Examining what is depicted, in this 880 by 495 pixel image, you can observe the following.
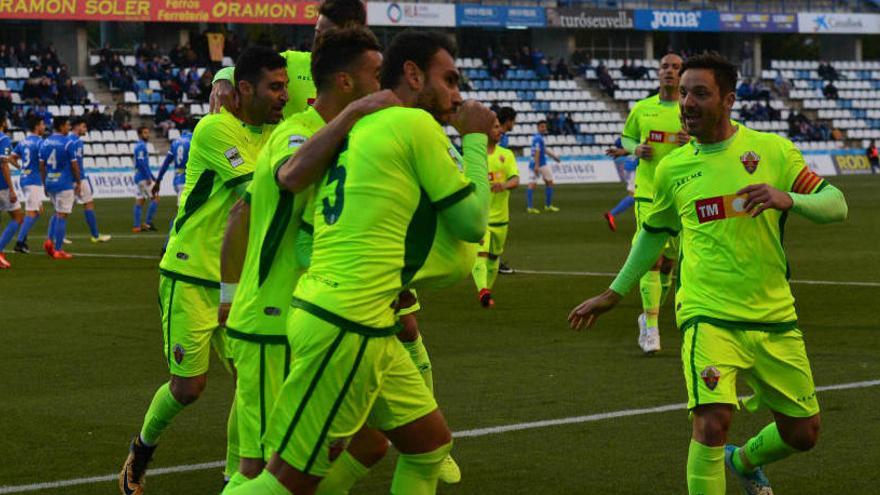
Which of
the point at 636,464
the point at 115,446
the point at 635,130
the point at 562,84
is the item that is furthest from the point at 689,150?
the point at 562,84

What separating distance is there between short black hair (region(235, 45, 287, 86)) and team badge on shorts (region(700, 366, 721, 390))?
7.69ft

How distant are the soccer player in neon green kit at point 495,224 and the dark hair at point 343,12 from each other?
6.18 meters

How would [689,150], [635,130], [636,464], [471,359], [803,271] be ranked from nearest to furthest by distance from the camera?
[689,150] → [636,464] → [471,359] → [635,130] → [803,271]

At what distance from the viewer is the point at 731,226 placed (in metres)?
6.46

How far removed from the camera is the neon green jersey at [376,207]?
16.0 feet

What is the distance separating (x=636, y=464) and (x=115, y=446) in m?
2.93

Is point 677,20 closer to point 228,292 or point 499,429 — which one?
point 499,429

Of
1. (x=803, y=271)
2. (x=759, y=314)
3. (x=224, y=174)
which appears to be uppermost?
(x=224, y=174)

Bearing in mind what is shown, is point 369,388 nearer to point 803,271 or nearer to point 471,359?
point 471,359

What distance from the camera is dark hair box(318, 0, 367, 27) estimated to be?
734 centimetres

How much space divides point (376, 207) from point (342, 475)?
1.10m

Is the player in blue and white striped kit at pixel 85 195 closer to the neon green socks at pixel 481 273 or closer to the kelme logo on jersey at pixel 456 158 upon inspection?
the neon green socks at pixel 481 273

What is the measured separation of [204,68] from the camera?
53938mm

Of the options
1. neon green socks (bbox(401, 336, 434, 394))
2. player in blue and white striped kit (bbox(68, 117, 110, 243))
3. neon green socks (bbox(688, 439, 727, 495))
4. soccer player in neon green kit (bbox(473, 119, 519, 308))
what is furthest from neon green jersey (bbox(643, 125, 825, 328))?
player in blue and white striped kit (bbox(68, 117, 110, 243))
